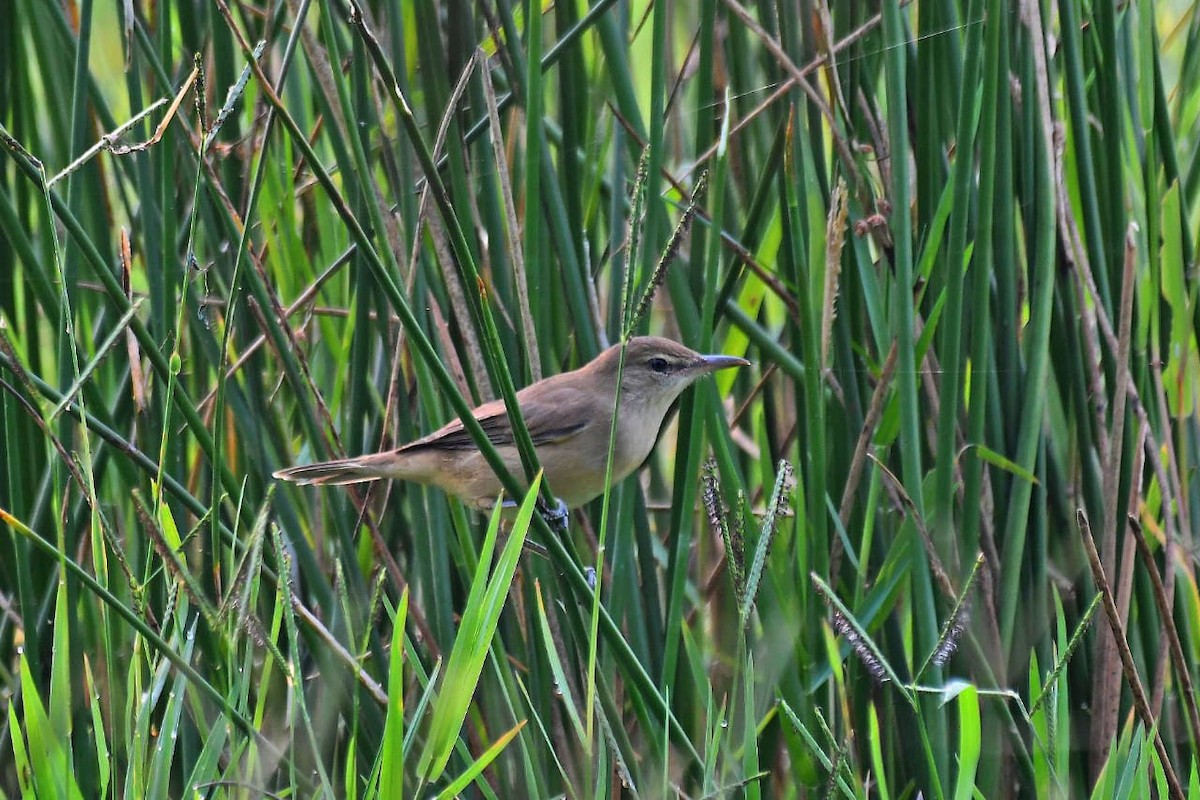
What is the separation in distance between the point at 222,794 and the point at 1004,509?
3.25 ft

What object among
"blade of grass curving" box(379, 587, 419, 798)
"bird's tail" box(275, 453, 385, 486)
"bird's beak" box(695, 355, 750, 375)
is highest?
"bird's beak" box(695, 355, 750, 375)

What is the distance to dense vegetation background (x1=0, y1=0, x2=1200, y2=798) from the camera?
141 cm

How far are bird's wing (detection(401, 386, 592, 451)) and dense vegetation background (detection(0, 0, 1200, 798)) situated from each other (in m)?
0.07

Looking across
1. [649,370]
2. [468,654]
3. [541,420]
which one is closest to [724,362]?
[649,370]

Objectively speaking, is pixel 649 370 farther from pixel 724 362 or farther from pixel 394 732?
pixel 394 732

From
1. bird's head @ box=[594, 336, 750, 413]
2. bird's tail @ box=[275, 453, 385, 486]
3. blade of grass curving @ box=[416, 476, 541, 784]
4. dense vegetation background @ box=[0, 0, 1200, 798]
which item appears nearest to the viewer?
blade of grass curving @ box=[416, 476, 541, 784]

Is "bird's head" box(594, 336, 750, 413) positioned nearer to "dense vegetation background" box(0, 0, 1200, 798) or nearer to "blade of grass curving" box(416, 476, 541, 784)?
"dense vegetation background" box(0, 0, 1200, 798)

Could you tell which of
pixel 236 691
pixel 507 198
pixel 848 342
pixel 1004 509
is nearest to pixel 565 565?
pixel 236 691

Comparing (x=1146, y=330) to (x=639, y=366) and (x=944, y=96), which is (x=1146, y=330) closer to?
(x=944, y=96)

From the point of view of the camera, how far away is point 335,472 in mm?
1623

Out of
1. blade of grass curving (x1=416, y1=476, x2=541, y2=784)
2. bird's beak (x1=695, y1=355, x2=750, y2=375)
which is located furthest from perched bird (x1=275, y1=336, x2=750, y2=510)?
blade of grass curving (x1=416, y1=476, x2=541, y2=784)

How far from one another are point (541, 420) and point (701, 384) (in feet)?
2.04

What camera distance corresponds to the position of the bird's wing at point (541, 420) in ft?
6.14

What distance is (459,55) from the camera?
5.43 feet
